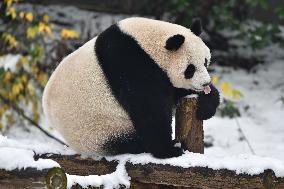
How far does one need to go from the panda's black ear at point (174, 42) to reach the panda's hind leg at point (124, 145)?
1.57 ft

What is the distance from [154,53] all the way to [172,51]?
9cm

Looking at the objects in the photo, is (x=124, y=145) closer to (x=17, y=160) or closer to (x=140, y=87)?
(x=140, y=87)

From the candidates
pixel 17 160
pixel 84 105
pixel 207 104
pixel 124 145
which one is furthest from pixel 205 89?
pixel 17 160

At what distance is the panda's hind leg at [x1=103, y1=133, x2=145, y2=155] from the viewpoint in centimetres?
258

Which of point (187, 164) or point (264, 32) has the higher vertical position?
point (264, 32)

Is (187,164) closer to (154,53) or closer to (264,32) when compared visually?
(154,53)

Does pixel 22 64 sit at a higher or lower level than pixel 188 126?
higher

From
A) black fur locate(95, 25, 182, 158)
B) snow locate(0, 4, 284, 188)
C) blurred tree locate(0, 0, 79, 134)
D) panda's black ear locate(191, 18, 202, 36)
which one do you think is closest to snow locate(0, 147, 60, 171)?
snow locate(0, 4, 284, 188)

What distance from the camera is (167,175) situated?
7.30ft

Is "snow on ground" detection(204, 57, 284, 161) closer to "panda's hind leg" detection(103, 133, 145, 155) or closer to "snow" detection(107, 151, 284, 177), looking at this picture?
"panda's hind leg" detection(103, 133, 145, 155)

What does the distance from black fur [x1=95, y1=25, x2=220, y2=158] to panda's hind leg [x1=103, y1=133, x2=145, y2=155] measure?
0.24ft

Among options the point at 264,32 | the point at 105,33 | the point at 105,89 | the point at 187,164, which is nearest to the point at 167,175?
the point at 187,164

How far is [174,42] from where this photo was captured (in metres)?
2.44

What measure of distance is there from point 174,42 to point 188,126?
428mm
